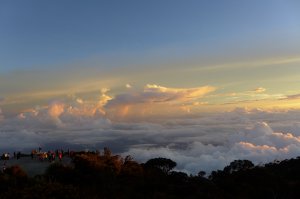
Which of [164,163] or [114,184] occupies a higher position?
[164,163]

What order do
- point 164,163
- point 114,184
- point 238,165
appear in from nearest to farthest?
point 114,184
point 164,163
point 238,165

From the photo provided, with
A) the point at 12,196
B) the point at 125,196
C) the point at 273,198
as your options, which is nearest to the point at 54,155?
the point at 125,196

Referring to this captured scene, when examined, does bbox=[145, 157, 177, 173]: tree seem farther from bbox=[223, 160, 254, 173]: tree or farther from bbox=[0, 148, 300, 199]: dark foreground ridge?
bbox=[0, 148, 300, 199]: dark foreground ridge

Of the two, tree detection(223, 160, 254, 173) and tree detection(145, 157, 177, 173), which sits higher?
tree detection(145, 157, 177, 173)

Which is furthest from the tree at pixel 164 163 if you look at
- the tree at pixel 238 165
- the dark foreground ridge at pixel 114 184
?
the dark foreground ridge at pixel 114 184

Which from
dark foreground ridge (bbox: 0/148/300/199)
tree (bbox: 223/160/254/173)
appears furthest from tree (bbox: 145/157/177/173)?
dark foreground ridge (bbox: 0/148/300/199)

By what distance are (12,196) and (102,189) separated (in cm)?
1637

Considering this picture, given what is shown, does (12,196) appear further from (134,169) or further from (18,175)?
(134,169)

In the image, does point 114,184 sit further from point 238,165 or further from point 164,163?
point 238,165

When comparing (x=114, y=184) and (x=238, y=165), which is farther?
(x=238, y=165)

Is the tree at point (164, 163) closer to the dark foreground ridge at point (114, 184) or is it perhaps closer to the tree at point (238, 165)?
the tree at point (238, 165)

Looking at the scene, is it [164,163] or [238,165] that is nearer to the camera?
[164,163]

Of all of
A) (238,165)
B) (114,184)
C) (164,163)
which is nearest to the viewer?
(114,184)

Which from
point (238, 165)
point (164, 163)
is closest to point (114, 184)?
point (164, 163)
